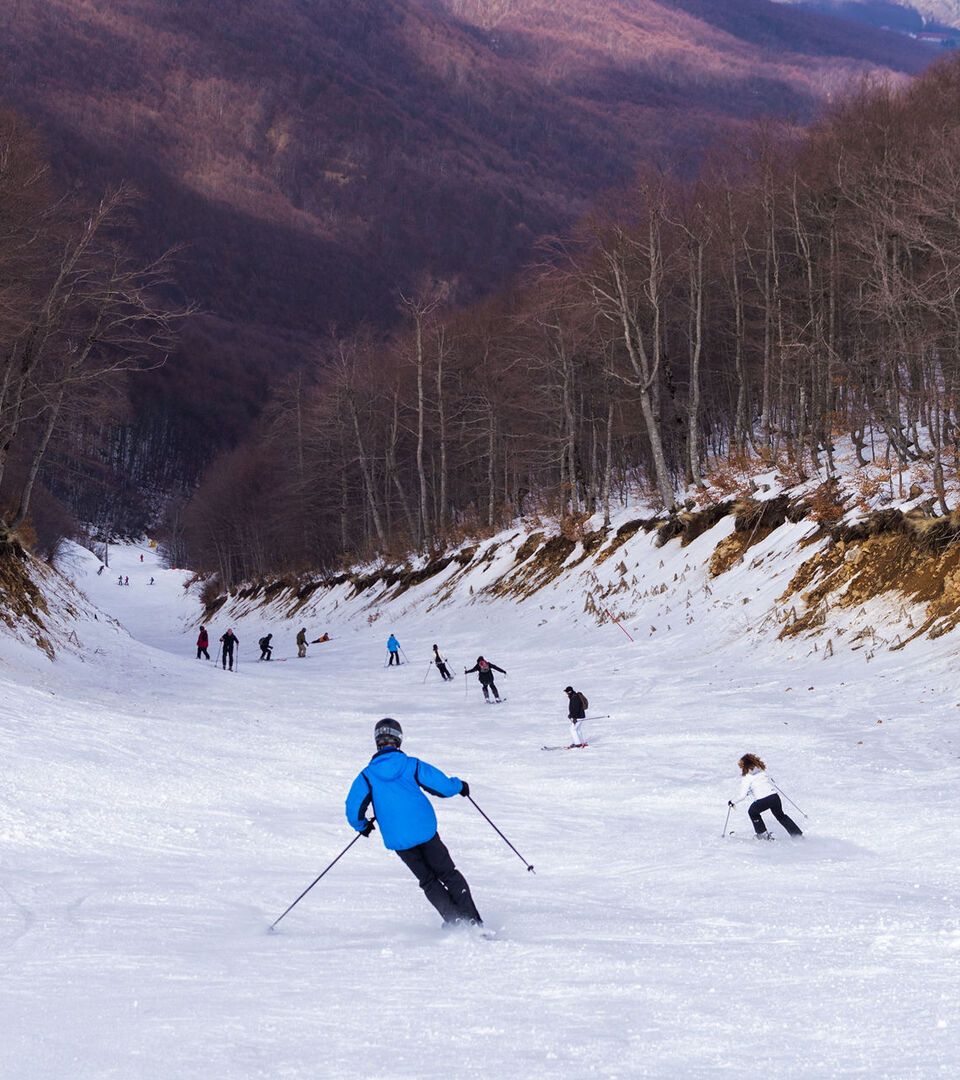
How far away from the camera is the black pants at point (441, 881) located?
6508mm

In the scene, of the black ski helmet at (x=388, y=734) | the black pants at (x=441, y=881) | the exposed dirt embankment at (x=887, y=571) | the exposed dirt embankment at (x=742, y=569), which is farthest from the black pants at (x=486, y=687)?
the black pants at (x=441, y=881)

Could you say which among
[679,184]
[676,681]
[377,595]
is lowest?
[377,595]

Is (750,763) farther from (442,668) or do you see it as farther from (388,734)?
(442,668)

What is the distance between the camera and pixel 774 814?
9664mm

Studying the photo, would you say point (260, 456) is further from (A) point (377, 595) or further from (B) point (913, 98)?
(B) point (913, 98)

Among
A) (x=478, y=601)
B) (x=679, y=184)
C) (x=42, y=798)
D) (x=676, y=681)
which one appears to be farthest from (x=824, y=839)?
(x=679, y=184)

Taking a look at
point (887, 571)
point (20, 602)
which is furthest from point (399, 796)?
point (20, 602)

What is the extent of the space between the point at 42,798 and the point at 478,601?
27.3m

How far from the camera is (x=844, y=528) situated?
2233cm

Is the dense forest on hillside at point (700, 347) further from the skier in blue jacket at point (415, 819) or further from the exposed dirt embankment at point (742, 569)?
the skier in blue jacket at point (415, 819)

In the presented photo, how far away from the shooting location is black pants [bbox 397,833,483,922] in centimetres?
651

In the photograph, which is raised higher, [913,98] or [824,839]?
[913,98]

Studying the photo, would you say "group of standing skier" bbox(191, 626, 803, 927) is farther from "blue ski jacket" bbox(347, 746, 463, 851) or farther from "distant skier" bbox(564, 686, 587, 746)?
"distant skier" bbox(564, 686, 587, 746)

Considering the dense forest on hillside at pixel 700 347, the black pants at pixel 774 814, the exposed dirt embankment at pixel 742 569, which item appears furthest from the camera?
the dense forest on hillside at pixel 700 347
